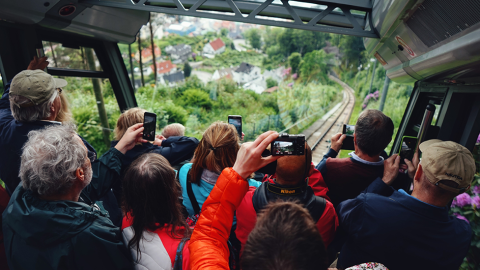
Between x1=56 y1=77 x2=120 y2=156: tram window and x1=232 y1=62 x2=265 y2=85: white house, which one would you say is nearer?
x1=56 y1=77 x2=120 y2=156: tram window

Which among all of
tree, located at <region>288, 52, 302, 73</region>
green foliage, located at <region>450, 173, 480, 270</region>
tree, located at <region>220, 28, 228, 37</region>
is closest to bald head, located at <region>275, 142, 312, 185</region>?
green foliage, located at <region>450, 173, 480, 270</region>

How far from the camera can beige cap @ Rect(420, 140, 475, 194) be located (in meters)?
1.04

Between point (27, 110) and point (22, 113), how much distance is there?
0.03m

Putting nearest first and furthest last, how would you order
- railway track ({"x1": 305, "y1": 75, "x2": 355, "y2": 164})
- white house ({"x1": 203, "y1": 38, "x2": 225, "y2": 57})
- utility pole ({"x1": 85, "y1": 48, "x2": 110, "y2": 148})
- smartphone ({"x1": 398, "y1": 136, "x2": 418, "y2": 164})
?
smartphone ({"x1": 398, "y1": 136, "x2": 418, "y2": 164}) → utility pole ({"x1": 85, "y1": 48, "x2": 110, "y2": 148}) → railway track ({"x1": 305, "y1": 75, "x2": 355, "y2": 164}) → white house ({"x1": 203, "y1": 38, "x2": 225, "y2": 57})

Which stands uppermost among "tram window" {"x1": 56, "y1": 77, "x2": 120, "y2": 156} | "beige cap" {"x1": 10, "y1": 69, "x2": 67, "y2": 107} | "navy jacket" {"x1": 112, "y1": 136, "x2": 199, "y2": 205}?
"beige cap" {"x1": 10, "y1": 69, "x2": 67, "y2": 107}

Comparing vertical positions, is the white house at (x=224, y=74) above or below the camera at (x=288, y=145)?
above

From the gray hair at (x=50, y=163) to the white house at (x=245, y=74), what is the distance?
1144 cm

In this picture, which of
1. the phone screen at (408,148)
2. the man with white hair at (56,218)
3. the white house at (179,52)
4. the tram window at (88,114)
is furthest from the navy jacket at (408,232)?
the white house at (179,52)

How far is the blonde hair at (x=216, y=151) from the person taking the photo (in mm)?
1508

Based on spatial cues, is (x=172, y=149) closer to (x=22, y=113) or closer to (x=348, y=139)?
(x=22, y=113)

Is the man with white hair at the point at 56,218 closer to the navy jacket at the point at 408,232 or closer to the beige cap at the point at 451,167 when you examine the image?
the navy jacket at the point at 408,232

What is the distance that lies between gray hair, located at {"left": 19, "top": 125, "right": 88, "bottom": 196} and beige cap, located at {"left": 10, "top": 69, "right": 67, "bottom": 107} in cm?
60

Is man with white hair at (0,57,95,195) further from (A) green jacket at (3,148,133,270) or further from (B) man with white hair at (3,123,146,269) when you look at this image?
(A) green jacket at (3,148,133,270)

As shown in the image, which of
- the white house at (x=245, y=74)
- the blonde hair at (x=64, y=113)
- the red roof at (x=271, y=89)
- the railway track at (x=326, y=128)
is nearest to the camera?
the blonde hair at (x=64, y=113)
